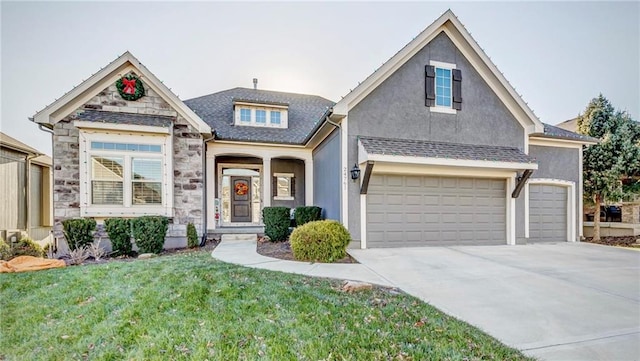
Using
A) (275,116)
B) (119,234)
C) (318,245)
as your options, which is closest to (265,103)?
(275,116)

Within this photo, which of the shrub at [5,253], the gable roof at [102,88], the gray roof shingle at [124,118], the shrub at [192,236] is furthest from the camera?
the shrub at [192,236]

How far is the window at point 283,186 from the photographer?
522 inches

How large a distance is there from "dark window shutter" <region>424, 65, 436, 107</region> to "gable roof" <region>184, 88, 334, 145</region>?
3.43m

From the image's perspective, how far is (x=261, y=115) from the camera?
13266 mm

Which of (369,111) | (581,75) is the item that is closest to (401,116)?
(369,111)

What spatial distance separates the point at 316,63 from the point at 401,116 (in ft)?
19.1

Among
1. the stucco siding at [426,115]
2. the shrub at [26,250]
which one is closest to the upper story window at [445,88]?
the stucco siding at [426,115]

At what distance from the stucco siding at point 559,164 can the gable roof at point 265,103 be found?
8.13 m

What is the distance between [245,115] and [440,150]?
8.43 m

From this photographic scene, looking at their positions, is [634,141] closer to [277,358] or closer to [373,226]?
[373,226]

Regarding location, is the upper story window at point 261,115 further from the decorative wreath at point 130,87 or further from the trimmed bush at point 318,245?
the trimmed bush at point 318,245

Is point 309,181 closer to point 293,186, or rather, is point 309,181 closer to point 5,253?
point 293,186

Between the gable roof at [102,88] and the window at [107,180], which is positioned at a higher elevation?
the gable roof at [102,88]

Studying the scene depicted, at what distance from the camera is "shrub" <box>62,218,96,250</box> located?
7938 millimetres
